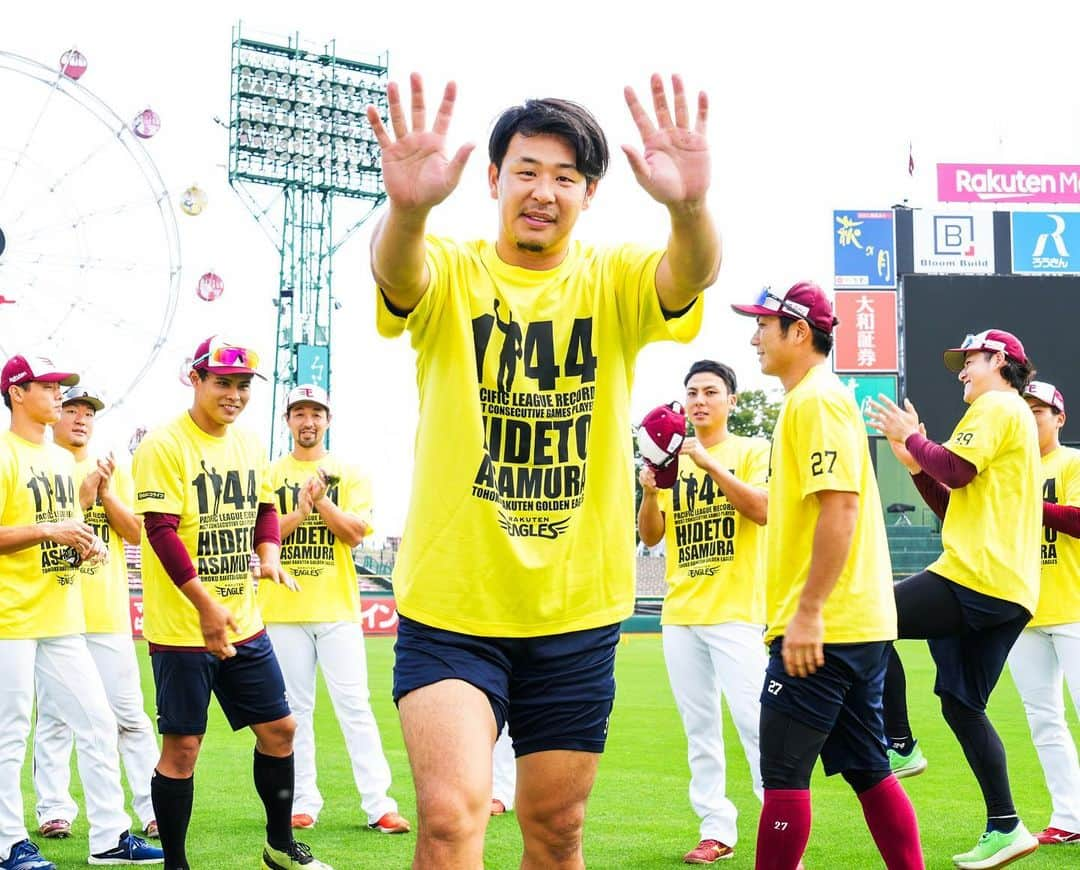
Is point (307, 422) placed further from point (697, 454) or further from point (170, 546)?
point (697, 454)

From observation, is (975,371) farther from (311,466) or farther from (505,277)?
(311,466)

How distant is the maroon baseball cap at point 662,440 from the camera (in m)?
5.98

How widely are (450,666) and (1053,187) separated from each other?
3627 cm

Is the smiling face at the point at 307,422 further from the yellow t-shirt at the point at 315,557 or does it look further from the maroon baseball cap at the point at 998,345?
the maroon baseball cap at the point at 998,345

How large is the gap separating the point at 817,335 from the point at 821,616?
3.75ft

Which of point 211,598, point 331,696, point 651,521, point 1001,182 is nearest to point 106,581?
point 331,696

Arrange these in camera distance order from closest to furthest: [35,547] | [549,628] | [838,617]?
1. [549,628]
2. [838,617]
3. [35,547]

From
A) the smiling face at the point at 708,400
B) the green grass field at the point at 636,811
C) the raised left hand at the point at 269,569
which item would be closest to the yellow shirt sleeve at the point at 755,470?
the smiling face at the point at 708,400

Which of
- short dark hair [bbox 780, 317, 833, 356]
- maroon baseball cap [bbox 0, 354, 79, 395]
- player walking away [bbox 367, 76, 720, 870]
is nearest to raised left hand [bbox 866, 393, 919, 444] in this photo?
short dark hair [bbox 780, 317, 833, 356]

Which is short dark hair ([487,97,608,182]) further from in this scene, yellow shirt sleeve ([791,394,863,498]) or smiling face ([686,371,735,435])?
smiling face ([686,371,735,435])

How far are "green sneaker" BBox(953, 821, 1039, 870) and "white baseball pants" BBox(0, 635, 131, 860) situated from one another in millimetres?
4153

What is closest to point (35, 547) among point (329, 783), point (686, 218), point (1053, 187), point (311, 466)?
point (311, 466)

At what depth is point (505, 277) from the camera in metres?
3.53

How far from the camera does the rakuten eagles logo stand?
3.42m
